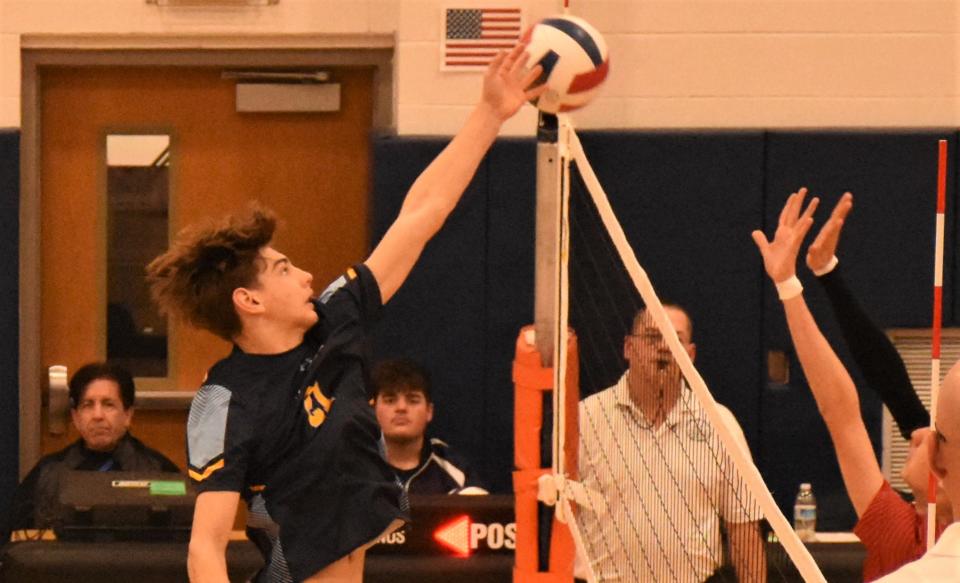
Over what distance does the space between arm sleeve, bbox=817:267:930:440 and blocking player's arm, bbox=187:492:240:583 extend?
1515 millimetres

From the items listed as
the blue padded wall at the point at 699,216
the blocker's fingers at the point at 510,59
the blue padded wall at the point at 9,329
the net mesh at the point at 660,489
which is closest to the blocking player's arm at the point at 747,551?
the net mesh at the point at 660,489

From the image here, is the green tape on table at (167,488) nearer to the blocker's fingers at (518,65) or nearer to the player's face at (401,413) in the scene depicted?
the player's face at (401,413)

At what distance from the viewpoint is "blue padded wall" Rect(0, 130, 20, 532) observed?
24.4ft

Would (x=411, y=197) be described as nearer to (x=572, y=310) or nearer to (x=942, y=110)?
(x=572, y=310)

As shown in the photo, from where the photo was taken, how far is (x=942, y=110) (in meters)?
7.35

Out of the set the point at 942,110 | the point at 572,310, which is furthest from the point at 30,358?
the point at 942,110

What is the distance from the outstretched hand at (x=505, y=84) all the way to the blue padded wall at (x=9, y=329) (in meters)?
3.70

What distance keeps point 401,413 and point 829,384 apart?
10.4 ft

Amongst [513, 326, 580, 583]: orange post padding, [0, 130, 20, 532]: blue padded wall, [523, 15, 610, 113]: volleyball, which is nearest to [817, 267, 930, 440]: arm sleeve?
[523, 15, 610, 113]: volleyball

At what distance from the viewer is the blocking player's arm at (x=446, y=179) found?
4.35m

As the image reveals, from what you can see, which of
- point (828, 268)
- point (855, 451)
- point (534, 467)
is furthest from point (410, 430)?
point (855, 451)

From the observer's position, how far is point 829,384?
3.70m

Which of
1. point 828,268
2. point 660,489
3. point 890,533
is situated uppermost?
point 828,268

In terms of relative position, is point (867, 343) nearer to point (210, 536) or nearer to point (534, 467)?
point (534, 467)
